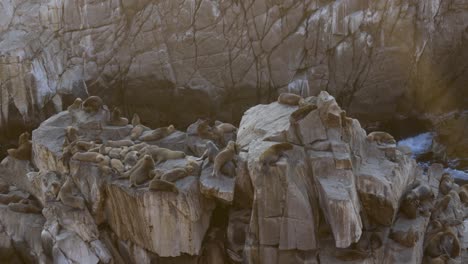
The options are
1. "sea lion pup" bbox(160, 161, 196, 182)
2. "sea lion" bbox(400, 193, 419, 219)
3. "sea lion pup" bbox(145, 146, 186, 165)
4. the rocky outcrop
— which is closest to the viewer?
"sea lion pup" bbox(160, 161, 196, 182)

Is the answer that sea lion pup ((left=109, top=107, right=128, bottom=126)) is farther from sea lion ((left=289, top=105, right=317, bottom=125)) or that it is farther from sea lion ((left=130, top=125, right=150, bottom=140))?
sea lion ((left=289, top=105, right=317, bottom=125))

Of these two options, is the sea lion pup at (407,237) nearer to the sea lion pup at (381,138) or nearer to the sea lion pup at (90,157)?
the sea lion pup at (381,138)

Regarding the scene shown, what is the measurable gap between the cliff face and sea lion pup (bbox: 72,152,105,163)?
11.6m

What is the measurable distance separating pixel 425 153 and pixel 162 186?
13878mm

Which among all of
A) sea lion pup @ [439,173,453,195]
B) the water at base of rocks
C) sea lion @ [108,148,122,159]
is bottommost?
the water at base of rocks

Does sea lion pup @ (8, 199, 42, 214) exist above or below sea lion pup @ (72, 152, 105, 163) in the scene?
below

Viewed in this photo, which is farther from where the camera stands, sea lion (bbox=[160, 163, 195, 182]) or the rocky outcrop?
the rocky outcrop

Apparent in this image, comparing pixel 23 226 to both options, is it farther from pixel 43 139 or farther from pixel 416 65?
pixel 416 65

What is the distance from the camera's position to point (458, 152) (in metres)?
21.7

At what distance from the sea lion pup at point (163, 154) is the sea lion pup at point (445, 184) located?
7.05 meters

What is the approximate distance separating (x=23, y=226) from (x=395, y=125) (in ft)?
53.9

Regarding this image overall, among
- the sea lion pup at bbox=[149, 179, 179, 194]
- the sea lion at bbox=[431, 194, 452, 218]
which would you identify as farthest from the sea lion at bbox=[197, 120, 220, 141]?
the sea lion at bbox=[431, 194, 452, 218]

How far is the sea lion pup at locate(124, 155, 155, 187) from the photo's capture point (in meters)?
12.4

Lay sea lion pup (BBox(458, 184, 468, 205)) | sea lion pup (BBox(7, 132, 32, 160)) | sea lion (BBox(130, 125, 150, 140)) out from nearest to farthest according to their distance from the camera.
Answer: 1. sea lion (BBox(130, 125, 150, 140))
2. sea lion pup (BBox(458, 184, 468, 205))
3. sea lion pup (BBox(7, 132, 32, 160))
